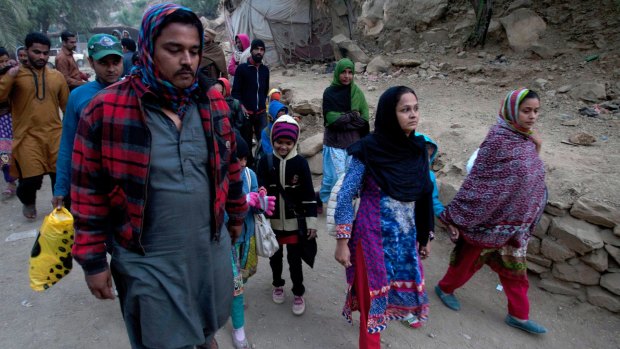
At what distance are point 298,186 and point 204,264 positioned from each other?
126cm

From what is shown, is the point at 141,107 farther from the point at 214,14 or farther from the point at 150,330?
the point at 214,14

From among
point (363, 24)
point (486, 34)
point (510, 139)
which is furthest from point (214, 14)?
point (510, 139)

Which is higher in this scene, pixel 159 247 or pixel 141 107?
pixel 141 107

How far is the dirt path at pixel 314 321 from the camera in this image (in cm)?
265

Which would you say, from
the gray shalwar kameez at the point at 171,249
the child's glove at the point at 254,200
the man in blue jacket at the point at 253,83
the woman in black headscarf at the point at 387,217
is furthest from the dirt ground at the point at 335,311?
the man in blue jacket at the point at 253,83

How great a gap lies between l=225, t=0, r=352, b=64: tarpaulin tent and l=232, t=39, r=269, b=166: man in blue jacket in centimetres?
759

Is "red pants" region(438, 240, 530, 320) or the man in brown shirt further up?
the man in brown shirt

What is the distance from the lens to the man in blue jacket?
5420 millimetres

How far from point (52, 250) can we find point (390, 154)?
1.74 m

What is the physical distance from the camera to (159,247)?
58.5 inches

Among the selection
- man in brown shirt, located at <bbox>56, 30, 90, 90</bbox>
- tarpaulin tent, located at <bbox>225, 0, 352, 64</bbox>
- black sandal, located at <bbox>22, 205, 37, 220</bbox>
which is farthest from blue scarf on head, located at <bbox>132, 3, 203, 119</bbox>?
tarpaulin tent, located at <bbox>225, 0, 352, 64</bbox>

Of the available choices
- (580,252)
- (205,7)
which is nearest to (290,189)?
(580,252)

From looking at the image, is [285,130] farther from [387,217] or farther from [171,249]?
[171,249]

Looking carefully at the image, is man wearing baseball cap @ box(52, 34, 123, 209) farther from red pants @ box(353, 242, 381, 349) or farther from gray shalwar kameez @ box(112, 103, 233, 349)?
red pants @ box(353, 242, 381, 349)
